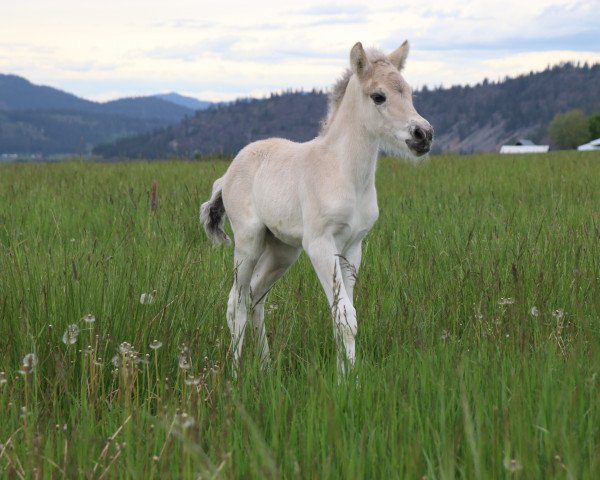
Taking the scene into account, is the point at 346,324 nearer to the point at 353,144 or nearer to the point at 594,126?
the point at 353,144

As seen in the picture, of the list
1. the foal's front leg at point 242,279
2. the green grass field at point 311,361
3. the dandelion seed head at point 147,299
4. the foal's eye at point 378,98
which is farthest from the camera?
the foal's front leg at point 242,279

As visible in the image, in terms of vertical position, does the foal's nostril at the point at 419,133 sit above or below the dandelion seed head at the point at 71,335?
above

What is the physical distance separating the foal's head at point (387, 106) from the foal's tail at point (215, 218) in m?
1.49

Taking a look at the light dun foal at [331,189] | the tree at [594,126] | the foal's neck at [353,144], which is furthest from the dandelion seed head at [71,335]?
the tree at [594,126]

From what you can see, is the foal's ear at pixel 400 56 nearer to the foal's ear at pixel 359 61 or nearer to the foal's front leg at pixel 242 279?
the foal's ear at pixel 359 61

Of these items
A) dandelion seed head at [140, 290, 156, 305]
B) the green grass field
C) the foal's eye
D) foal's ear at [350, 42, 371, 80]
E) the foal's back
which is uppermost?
foal's ear at [350, 42, 371, 80]

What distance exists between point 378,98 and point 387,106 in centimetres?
7

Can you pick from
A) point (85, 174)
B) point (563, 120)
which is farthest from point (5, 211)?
point (563, 120)

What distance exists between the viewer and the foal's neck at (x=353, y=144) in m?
4.33

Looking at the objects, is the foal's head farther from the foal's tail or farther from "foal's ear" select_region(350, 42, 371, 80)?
the foal's tail

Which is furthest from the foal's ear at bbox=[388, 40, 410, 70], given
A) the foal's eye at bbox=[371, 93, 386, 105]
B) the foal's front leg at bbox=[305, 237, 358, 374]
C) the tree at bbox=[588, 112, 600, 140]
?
the tree at bbox=[588, 112, 600, 140]

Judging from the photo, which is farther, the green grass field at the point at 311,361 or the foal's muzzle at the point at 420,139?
the foal's muzzle at the point at 420,139

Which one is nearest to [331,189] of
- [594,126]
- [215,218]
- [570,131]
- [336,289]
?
[336,289]

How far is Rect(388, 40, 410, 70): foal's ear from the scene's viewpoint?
462 cm
